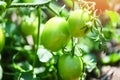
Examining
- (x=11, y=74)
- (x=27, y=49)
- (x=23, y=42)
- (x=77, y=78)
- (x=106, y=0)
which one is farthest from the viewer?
(x=106, y=0)

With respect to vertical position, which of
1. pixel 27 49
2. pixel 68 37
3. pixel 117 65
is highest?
pixel 68 37

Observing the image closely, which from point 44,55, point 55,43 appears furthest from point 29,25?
point 55,43

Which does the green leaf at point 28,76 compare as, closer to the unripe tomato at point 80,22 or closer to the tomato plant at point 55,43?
the tomato plant at point 55,43

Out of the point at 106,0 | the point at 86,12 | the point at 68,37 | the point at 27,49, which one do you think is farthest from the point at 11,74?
the point at 106,0

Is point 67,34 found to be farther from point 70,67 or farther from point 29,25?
point 29,25

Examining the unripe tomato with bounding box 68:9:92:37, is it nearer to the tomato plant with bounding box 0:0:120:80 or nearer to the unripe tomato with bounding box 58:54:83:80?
the tomato plant with bounding box 0:0:120:80

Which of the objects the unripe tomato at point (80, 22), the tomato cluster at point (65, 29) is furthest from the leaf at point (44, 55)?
the unripe tomato at point (80, 22)

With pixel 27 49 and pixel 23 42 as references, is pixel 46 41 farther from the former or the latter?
pixel 23 42
